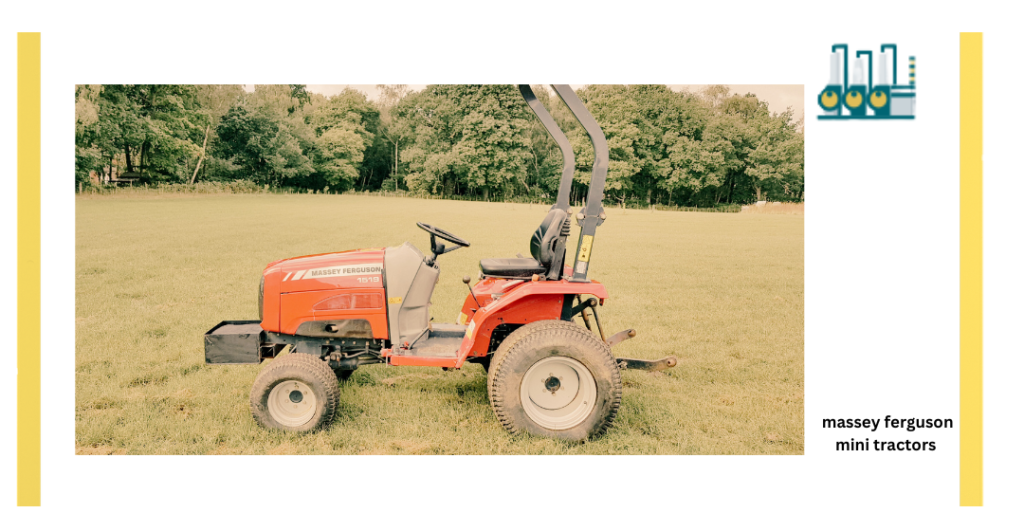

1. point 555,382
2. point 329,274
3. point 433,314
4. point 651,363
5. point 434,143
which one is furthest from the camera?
point 434,143

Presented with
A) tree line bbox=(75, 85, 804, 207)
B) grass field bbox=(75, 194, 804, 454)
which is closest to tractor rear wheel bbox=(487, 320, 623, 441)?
grass field bbox=(75, 194, 804, 454)

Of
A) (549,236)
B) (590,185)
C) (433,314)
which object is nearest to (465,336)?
(549,236)

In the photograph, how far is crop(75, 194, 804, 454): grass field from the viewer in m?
3.90

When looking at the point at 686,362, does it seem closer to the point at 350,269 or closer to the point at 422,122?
the point at 350,269

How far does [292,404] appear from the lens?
3.92 meters

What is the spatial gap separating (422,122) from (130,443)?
10549 mm

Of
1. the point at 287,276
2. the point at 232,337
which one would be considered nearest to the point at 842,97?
the point at 287,276

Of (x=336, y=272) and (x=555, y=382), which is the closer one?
(x=555, y=382)

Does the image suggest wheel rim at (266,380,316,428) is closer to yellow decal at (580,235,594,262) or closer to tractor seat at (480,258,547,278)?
tractor seat at (480,258,547,278)

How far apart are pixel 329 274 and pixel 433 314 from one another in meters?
3.00

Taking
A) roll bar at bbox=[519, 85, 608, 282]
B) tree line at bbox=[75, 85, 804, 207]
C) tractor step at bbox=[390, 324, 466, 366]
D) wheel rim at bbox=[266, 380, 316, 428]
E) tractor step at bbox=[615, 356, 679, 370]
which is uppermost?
tree line at bbox=[75, 85, 804, 207]

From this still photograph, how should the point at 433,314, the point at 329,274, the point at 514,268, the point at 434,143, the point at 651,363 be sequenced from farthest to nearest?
the point at 434,143, the point at 433,314, the point at 651,363, the point at 514,268, the point at 329,274

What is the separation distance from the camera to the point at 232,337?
4047 millimetres
